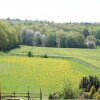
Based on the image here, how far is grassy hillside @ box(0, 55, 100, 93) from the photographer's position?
44.3 metres

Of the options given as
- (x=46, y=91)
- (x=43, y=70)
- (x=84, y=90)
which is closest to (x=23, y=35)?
(x=43, y=70)

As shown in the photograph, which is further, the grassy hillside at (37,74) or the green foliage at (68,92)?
the grassy hillside at (37,74)

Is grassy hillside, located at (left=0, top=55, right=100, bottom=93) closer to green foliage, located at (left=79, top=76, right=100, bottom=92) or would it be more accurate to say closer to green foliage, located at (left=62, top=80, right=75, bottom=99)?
green foliage, located at (left=79, top=76, right=100, bottom=92)

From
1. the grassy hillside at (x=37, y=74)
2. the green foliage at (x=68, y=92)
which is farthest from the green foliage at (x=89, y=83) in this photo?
the grassy hillside at (x=37, y=74)

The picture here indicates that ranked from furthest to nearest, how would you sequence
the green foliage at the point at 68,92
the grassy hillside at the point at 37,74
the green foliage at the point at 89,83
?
the grassy hillside at the point at 37,74, the green foliage at the point at 89,83, the green foliage at the point at 68,92

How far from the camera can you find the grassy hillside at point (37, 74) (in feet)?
145

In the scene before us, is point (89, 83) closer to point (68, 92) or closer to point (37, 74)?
point (68, 92)

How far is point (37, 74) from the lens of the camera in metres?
54.7

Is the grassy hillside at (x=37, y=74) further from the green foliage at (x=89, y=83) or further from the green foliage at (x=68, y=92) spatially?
the green foliage at (x=68, y=92)

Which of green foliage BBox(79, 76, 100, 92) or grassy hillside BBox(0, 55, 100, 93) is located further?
grassy hillside BBox(0, 55, 100, 93)

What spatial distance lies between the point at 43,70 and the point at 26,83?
45.6ft

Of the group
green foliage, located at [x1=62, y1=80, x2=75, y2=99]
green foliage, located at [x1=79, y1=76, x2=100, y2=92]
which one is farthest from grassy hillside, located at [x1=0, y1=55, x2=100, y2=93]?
green foliage, located at [x1=62, y1=80, x2=75, y2=99]

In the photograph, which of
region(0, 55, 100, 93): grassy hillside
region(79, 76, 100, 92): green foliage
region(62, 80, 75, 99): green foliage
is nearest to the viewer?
region(62, 80, 75, 99): green foliage

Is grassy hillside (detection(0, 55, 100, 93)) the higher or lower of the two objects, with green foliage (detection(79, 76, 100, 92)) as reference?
lower
